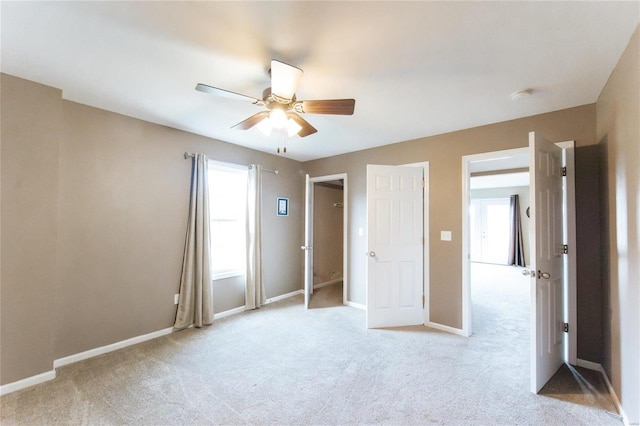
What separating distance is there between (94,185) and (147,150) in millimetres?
643

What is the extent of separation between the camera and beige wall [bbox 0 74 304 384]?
6.91 feet

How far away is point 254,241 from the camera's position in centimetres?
405

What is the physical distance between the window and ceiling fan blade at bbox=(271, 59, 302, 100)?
219 centimetres

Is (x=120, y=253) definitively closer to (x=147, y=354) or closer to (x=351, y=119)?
(x=147, y=354)

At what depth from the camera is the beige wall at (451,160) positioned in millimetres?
2617

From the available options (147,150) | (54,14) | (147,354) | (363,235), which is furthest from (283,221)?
(54,14)

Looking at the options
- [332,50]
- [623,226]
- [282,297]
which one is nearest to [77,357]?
[282,297]

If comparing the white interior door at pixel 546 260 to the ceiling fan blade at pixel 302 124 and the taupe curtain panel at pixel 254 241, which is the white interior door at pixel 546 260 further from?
the taupe curtain panel at pixel 254 241

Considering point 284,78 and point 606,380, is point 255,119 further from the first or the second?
point 606,380

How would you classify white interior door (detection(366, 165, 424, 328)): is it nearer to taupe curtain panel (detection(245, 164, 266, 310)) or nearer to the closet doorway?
the closet doorway

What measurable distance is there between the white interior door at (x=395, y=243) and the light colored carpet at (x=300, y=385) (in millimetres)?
412

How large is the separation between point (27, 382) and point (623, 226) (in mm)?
4622

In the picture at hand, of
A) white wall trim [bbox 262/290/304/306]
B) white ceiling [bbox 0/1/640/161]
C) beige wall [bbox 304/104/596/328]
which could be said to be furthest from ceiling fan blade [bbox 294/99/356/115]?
white wall trim [bbox 262/290/304/306]

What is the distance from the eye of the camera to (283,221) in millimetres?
4676
